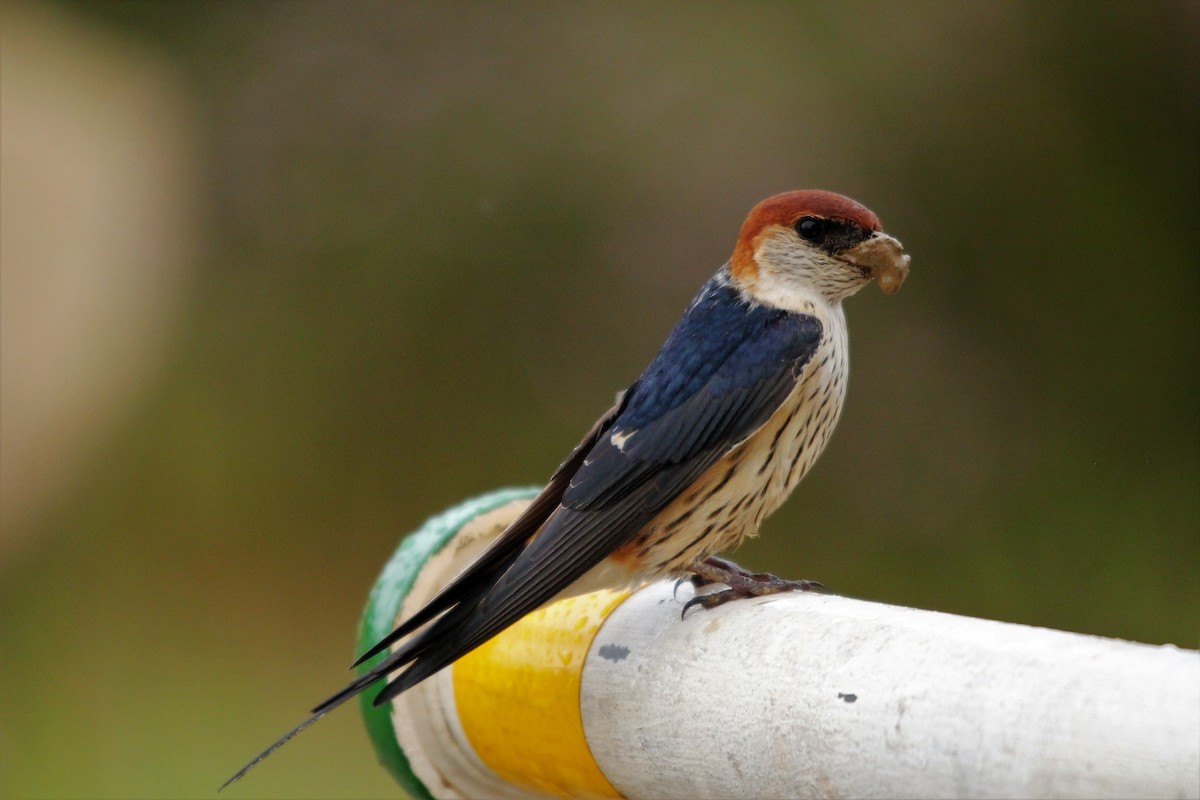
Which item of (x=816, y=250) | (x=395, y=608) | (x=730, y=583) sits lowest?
(x=730, y=583)

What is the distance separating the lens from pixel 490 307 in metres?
4.37

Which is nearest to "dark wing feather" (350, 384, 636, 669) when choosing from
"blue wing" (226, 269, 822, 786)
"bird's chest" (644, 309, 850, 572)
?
"blue wing" (226, 269, 822, 786)

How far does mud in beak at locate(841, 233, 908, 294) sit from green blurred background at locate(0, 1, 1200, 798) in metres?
2.29

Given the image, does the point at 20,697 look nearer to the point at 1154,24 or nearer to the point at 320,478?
the point at 320,478

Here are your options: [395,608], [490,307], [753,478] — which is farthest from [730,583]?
[490,307]

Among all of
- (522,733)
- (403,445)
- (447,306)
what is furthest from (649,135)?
(522,733)

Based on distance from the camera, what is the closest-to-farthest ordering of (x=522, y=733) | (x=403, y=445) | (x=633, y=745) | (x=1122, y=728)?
1. (x=1122, y=728)
2. (x=633, y=745)
3. (x=522, y=733)
4. (x=403, y=445)

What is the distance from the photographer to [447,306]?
4.36 meters

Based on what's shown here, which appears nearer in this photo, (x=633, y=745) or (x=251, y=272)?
(x=633, y=745)

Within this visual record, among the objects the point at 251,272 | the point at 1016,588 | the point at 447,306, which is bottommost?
the point at 1016,588

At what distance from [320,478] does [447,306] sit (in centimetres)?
67

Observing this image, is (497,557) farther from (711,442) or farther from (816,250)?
(816,250)

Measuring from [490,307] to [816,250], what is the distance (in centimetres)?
277

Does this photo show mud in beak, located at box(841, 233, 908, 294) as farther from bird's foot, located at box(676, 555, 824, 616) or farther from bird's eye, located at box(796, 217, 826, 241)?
bird's foot, located at box(676, 555, 824, 616)
